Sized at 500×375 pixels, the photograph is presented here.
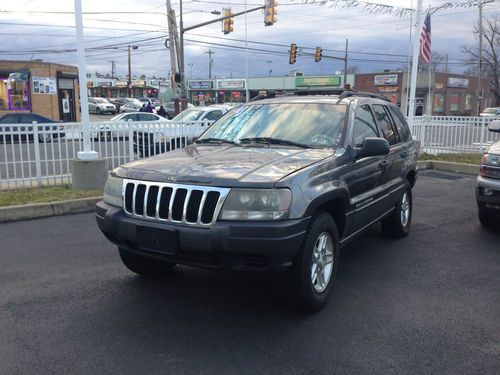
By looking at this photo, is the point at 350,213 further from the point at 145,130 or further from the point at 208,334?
the point at 145,130

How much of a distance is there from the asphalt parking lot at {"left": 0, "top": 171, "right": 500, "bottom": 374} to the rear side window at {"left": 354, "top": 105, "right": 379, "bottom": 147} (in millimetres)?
1384

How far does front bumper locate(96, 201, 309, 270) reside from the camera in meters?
3.37

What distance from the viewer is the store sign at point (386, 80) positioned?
55.5 m

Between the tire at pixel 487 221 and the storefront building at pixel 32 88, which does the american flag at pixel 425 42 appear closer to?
the tire at pixel 487 221

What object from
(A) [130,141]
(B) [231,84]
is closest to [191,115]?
(A) [130,141]

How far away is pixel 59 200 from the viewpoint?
771 cm

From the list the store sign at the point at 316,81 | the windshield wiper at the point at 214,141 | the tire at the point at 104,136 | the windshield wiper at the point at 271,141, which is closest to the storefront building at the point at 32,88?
the tire at the point at 104,136

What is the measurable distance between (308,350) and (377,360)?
1.54 feet

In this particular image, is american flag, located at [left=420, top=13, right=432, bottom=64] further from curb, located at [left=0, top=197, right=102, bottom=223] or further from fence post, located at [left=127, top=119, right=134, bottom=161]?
curb, located at [left=0, top=197, right=102, bottom=223]

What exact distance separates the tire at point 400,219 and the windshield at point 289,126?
179 centimetres

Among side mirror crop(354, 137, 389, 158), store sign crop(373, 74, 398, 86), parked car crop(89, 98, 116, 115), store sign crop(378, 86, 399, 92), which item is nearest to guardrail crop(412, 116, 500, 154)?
side mirror crop(354, 137, 389, 158)

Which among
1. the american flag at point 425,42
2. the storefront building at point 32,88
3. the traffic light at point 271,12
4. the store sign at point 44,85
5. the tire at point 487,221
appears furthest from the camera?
the store sign at point 44,85

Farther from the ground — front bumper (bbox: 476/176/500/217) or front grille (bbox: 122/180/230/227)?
front grille (bbox: 122/180/230/227)

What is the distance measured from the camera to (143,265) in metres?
4.57
